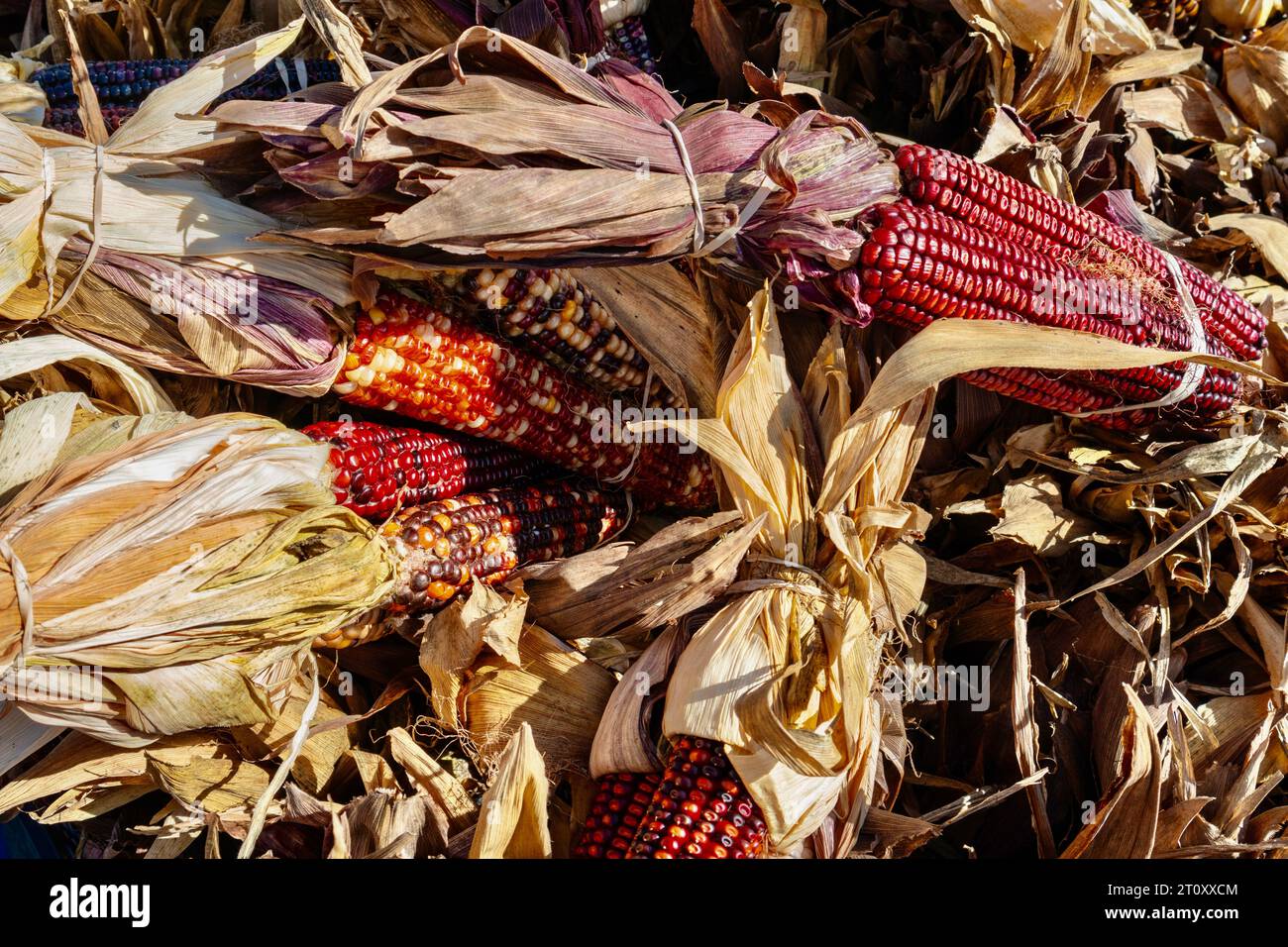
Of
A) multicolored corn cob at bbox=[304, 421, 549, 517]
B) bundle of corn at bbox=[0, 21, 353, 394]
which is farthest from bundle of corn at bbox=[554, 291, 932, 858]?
bundle of corn at bbox=[0, 21, 353, 394]

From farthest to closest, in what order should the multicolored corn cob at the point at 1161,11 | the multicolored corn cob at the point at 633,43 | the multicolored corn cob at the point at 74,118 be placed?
the multicolored corn cob at the point at 1161,11, the multicolored corn cob at the point at 633,43, the multicolored corn cob at the point at 74,118

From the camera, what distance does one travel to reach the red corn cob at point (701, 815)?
185cm

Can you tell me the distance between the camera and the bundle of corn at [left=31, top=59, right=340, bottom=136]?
232cm

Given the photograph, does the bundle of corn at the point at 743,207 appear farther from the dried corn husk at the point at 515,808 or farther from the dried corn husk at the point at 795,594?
the dried corn husk at the point at 515,808

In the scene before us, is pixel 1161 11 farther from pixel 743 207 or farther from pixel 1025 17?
pixel 743 207

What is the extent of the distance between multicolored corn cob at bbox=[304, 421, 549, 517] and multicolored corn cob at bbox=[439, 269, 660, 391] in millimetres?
293

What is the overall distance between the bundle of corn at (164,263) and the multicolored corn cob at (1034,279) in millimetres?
1164

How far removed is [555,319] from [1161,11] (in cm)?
228

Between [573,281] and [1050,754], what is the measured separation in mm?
1601

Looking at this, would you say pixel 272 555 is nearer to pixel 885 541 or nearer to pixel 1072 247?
pixel 885 541

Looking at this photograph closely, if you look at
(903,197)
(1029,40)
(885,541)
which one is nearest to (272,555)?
(885,541)

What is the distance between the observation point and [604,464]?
7.85 feet

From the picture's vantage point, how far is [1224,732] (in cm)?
234

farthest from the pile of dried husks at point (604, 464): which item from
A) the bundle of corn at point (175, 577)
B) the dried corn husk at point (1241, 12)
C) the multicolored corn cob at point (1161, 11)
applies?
the dried corn husk at point (1241, 12)
